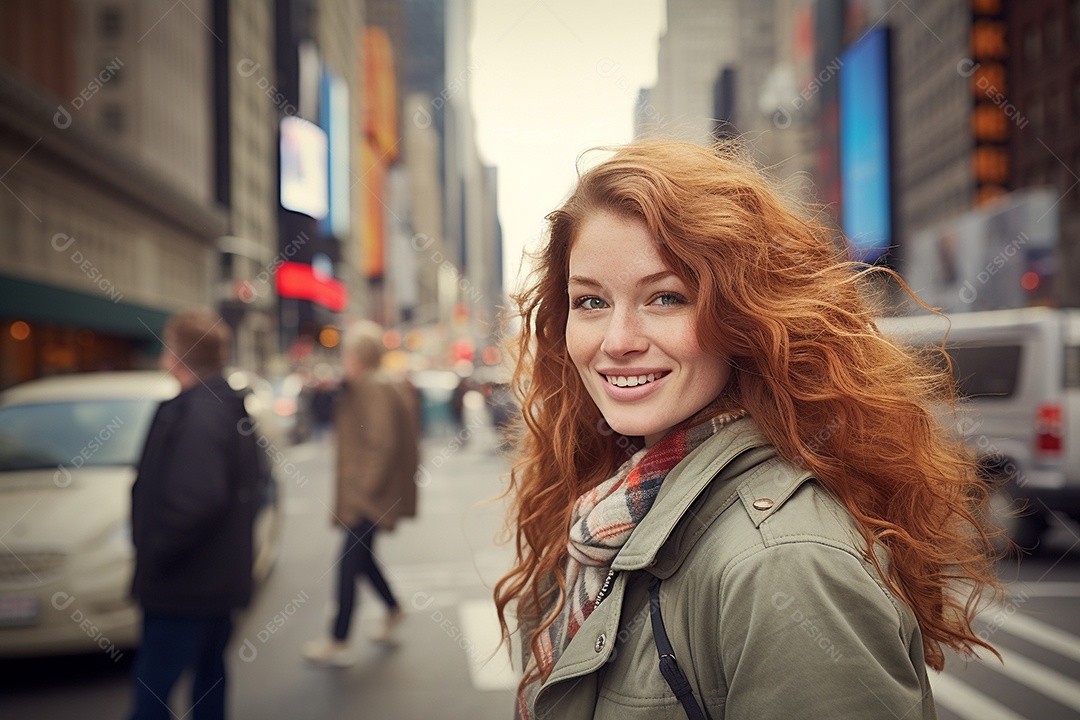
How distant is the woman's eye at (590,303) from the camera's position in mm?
1680

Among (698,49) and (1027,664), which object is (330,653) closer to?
(1027,664)

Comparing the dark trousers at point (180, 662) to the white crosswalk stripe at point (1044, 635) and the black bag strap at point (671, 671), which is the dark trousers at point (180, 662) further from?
the white crosswalk stripe at point (1044, 635)

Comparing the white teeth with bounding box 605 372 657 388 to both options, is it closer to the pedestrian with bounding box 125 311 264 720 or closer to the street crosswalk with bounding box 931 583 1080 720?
the pedestrian with bounding box 125 311 264 720

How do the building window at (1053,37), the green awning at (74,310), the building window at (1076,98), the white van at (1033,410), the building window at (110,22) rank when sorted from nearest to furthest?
the white van at (1033,410)
the green awning at (74,310)
the building window at (110,22)
the building window at (1076,98)
the building window at (1053,37)

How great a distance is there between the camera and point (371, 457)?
586cm

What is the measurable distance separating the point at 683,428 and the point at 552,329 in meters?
0.63

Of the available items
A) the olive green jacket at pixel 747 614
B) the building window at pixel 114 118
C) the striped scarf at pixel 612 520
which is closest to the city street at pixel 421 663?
the striped scarf at pixel 612 520

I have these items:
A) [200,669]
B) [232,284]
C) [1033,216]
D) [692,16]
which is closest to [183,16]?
[232,284]

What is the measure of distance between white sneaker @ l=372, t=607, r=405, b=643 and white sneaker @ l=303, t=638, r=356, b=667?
0.39 meters

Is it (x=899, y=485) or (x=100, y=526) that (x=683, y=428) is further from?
(x=100, y=526)

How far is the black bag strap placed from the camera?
1.25 m

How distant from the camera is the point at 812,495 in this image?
4.34 ft

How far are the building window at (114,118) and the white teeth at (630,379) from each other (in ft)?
89.7

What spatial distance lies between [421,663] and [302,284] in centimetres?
5569
